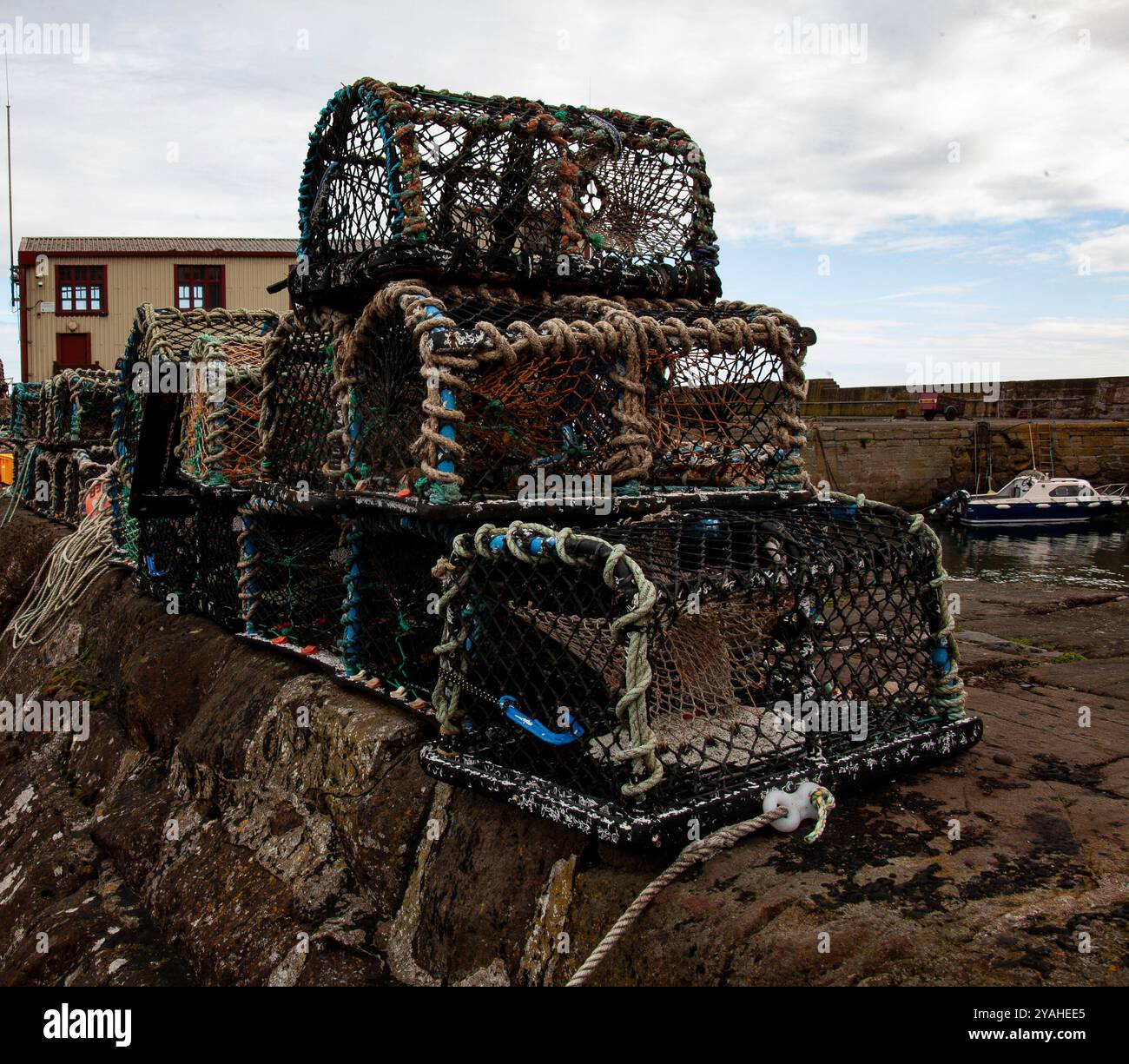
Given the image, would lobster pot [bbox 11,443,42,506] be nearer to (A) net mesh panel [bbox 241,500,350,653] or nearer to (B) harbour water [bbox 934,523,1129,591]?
(A) net mesh panel [bbox 241,500,350,653]

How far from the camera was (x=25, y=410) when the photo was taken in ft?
39.3

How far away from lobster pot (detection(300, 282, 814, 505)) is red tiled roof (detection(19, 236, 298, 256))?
75.6 ft

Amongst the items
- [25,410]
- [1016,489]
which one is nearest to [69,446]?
[25,410]

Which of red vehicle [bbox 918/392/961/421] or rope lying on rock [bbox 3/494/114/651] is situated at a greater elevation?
red vehicle [bbox 918/392/961/421]

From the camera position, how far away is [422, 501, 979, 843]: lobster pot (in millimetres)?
2459

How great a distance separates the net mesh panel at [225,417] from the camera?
5395 millimetres

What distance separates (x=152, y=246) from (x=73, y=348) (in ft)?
11.1

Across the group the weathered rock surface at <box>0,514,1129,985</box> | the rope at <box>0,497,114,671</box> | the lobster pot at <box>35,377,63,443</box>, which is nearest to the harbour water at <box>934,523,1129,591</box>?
the weathered rock surface at <box>0,514,1129,985</box>

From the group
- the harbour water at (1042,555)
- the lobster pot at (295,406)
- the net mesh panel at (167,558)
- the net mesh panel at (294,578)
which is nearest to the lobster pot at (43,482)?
the net mesh panel at (167,558)

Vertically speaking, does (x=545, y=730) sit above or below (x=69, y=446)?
below

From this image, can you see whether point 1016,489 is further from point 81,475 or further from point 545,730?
point 545,730

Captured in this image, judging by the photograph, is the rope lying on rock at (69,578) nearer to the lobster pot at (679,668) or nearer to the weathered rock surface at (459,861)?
the weathered rock surface at (459,861)
